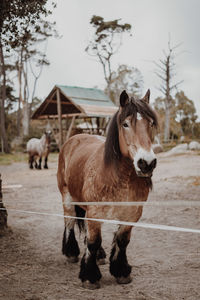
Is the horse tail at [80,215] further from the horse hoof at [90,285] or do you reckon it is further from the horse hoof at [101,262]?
the horse hoof at [90,285]

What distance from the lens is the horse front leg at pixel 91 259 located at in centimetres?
255

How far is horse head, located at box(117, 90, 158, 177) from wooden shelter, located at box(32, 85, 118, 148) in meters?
11.0

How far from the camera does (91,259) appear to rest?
2.62 m

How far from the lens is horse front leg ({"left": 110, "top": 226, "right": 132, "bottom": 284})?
104 inches

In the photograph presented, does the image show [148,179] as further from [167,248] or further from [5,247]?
[5,247]

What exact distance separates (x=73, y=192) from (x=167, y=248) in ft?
4.64

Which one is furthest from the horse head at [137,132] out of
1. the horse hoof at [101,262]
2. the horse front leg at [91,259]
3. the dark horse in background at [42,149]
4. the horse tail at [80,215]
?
the dark horse in background at [42,149]

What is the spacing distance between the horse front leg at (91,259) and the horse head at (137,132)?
0.78m

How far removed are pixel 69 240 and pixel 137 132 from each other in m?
1.85

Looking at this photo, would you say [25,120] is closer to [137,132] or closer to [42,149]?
[42,149]

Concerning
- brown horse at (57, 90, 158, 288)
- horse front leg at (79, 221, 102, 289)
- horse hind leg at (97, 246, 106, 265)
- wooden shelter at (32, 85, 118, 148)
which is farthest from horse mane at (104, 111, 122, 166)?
wooden shelter at (32, 85, 118, 148)

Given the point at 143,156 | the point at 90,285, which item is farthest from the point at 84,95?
the point at 143,156

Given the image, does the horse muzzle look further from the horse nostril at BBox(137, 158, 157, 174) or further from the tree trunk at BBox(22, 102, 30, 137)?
the tree trunk at BBox(22, 102, 30, 137)

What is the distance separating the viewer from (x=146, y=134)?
2.15m
